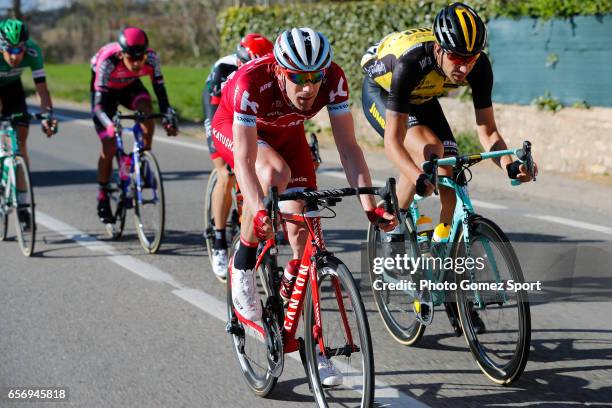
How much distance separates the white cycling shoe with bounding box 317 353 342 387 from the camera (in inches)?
165

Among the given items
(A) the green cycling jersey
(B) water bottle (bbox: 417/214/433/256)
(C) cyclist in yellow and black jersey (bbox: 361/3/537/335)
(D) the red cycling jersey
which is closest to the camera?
(D) the red cycling jersey

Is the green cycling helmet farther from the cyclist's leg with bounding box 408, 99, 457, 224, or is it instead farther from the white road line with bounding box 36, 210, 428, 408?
the cyclist's leg with bounding box 408, 99, 457, 224

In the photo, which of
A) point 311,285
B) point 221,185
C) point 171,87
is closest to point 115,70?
point 221,185

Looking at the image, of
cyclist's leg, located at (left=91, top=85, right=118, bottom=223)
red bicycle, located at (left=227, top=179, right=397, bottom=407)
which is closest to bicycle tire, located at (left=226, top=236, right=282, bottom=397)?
red bicycle, located at (left=227, top=179, right=397, bottom=407)

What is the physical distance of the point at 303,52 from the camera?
4.26 metres

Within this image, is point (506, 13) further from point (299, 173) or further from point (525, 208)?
point (299, 173)

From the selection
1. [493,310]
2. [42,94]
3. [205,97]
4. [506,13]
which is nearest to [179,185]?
[42,94]

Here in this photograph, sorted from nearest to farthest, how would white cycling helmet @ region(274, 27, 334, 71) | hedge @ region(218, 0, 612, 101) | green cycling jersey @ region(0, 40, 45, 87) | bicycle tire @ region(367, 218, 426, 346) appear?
1. white cycling helmet @ region(274, 27, 334, 71)
2. bicycle tire @ region(367, 218, 426, 346)
3. green cycling jersey @ region(0, 40, 45, 87)
4. hedge @ region(218, 0, 612, 101)

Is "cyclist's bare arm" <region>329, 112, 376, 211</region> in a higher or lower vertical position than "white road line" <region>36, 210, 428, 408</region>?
higher

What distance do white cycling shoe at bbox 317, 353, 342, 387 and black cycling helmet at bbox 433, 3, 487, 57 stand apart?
1818mm

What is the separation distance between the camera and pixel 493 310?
187 inches

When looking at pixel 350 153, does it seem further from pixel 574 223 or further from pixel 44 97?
pixel 44 97

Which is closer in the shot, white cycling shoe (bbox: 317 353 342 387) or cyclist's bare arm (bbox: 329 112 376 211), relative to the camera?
white cycling shoe (bbox: 317 353 342 387)

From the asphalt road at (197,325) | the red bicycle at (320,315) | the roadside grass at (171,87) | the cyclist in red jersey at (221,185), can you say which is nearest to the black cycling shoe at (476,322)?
the asphalt road at (197,325)
